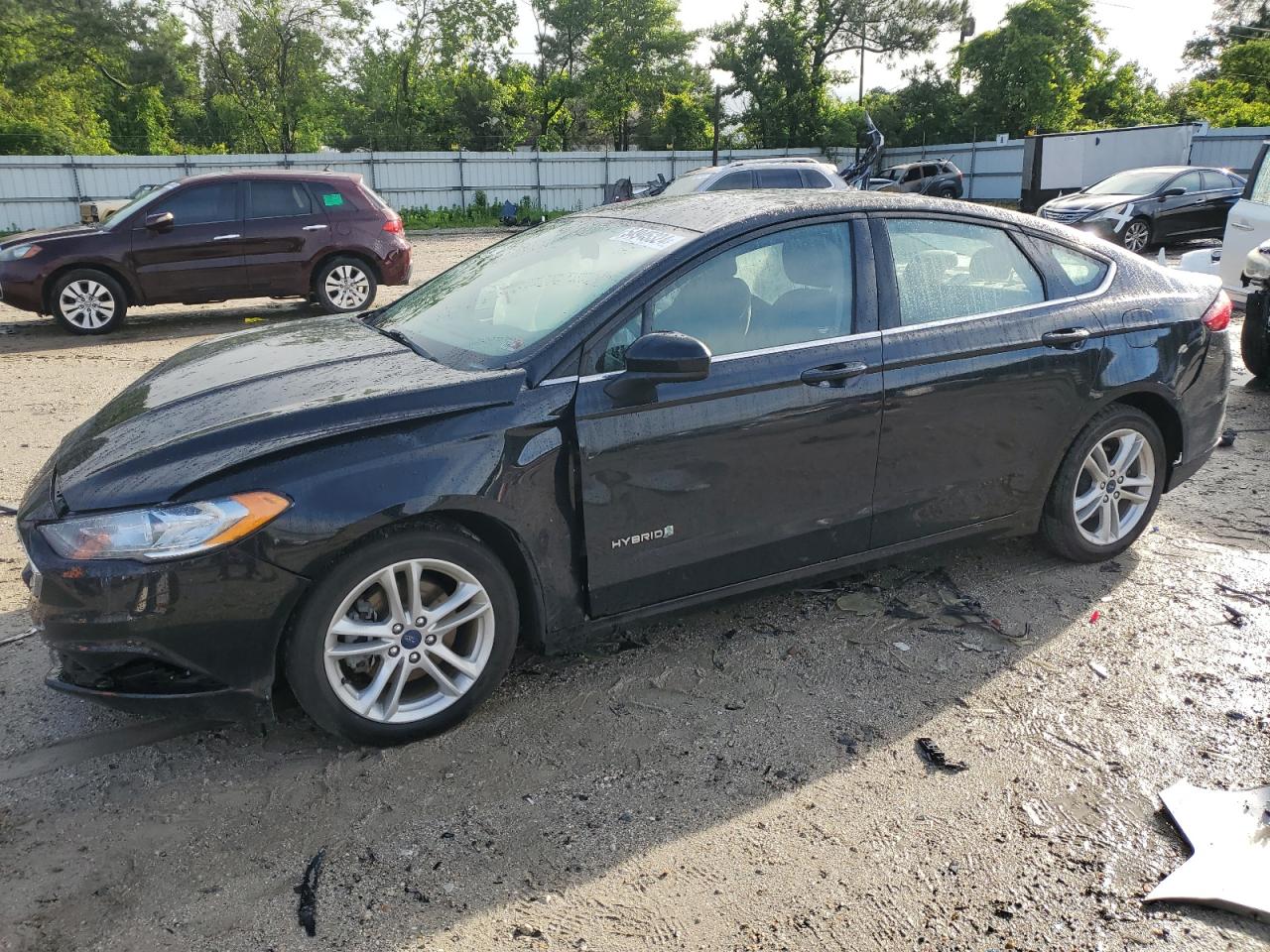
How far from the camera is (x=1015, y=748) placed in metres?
3.10

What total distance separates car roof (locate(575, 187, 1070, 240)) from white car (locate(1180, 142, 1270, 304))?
549cm

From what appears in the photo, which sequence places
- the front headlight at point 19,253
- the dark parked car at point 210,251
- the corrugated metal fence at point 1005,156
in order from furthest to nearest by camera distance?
the corrugated metal fence at point 1005,156 → the dark parked car at point 210,251 → the front headlight at point 19,253

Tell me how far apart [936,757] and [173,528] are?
7.75 ft

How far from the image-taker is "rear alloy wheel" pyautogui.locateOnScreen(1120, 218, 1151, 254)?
1633 cm

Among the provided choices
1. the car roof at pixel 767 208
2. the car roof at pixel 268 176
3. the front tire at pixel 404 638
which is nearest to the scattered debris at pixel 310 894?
the front tire at pixel 404 638

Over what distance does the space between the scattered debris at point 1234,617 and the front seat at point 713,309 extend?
230 cm

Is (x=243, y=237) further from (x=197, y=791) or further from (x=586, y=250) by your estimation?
(x=197, y=791)

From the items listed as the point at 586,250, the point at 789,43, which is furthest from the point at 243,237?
the point at 789,43

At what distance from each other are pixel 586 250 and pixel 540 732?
Answer: 1806 mm

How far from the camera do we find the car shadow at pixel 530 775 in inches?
98.0

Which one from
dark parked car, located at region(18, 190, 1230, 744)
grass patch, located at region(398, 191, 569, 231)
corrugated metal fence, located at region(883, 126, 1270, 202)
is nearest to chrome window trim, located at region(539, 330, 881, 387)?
dark parked car, located at region(18, 190, 1230, 744)

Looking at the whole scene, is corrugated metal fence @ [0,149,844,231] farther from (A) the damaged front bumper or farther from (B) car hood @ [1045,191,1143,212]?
(A) the damaged front bumper

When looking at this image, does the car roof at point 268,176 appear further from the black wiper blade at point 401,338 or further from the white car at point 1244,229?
the white car at point 1244,229

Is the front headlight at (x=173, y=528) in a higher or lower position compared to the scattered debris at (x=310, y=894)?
higher
